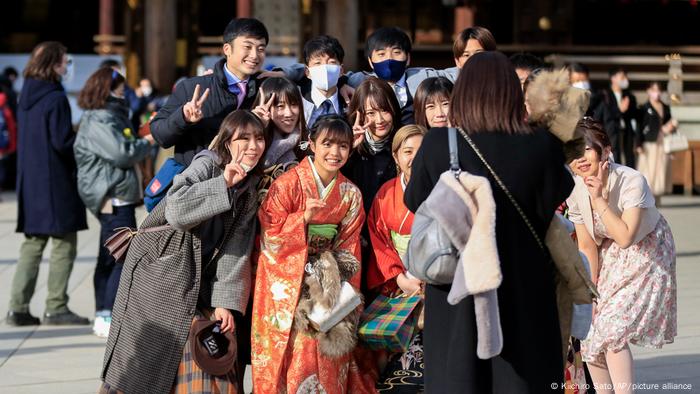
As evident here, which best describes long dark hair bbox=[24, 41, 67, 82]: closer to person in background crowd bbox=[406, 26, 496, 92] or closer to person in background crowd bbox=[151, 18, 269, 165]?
person in background crowd bbox=[151, 18, 269, 165]

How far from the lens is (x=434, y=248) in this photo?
12.4 ft

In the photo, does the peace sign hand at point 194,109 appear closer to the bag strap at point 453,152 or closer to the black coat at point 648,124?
the bag strap at point 453,152

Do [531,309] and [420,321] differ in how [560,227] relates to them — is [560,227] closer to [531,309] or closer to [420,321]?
[531,309]

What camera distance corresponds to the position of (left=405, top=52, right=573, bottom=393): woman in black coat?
12.5 ft

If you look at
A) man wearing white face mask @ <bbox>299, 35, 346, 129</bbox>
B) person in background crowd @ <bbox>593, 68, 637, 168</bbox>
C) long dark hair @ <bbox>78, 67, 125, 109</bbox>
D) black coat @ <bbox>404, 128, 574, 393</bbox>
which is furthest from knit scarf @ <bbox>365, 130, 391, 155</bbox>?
person in background crowd @ <bbox>593, 68, 637, 168</bbox>

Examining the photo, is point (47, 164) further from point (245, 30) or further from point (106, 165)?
point (245, 30)

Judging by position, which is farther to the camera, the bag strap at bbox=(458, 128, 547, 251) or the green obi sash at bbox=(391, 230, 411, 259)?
the green obi sash at bbox=(391, 230, 411, 259)

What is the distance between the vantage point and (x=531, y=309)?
12.6 ft

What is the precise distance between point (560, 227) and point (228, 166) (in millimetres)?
1521

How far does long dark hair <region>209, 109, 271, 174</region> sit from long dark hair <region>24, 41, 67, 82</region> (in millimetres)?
3341

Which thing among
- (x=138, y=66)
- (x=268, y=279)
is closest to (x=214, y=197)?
(x=268, y=279)

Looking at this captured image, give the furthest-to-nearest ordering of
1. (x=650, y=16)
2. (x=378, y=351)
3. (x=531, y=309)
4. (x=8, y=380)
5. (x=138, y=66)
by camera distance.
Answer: (x=650, y=16) → (x=138, y=66) → (x=8, y=380) → (x=378, y=351) → (x=531, y=309)

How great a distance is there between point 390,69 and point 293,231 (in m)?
1.21

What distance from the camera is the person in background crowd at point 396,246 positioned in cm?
500
